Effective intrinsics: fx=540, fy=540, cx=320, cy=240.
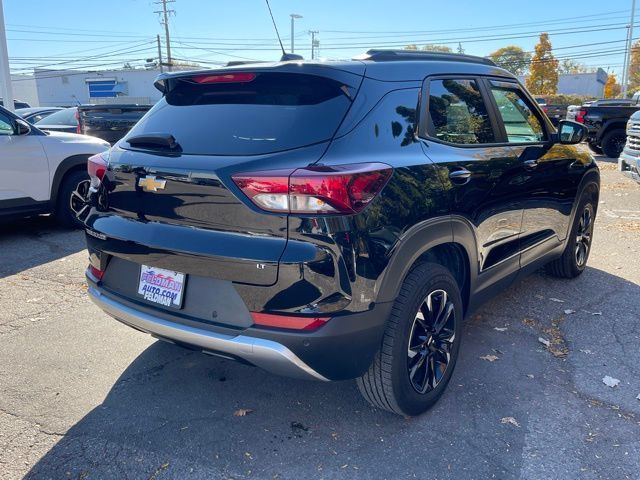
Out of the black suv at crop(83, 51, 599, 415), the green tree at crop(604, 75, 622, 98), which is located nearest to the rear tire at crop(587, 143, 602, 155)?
the black suv at crop(83, 51, 599, 415)

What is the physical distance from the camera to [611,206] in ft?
29.2

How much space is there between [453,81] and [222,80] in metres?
1.39

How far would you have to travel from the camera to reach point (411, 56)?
3176 millimetres

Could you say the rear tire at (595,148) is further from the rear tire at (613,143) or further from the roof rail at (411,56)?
the roof rail at (411,56)

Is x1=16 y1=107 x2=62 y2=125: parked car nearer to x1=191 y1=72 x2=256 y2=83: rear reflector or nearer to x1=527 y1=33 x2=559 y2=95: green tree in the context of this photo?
x1=191 y1=72 x2=256 y2=83: rear reflector

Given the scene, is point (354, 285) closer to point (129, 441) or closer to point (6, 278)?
point (129, 441)

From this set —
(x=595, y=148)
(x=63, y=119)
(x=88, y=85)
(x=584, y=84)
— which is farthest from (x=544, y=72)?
(x=63, y=119)

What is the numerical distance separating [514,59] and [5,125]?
79356mm

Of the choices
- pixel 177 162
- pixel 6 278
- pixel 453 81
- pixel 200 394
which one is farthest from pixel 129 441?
pixel 6 278

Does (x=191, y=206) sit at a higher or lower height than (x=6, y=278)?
higher

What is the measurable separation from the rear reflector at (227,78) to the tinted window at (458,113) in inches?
39.3

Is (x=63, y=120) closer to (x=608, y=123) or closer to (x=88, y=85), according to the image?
(x=608, y=123)

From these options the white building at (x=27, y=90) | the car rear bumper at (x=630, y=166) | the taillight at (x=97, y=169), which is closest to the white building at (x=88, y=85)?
the white building at (x=27, y=90)

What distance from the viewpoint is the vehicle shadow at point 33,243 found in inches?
224
